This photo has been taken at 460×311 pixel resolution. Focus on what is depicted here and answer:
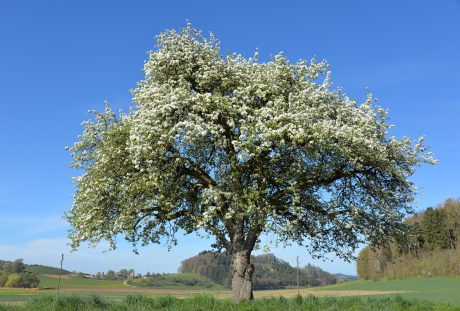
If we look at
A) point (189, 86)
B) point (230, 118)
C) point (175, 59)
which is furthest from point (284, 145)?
point (175, 59)

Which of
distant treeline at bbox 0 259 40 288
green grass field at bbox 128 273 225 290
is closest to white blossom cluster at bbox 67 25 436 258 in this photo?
distant treeline at bbox 0 259 40 288

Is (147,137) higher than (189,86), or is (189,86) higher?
(189,86)

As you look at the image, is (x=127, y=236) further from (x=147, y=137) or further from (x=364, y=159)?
(x=364, y=159)

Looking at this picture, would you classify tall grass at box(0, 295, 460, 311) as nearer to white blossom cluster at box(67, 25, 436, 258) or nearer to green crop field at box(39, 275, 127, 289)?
white blossom cluster at box(67, 25, 436, 258)

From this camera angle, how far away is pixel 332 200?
26.0 m

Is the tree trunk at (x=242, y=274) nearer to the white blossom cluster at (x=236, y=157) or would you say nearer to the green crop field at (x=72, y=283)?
the white blossom cluster at (x=236, y=157)

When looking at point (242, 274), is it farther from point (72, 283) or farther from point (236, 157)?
point (72, 283)

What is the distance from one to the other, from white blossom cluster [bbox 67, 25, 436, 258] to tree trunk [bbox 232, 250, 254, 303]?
610mm

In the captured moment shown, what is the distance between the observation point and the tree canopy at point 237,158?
2270 centimetres

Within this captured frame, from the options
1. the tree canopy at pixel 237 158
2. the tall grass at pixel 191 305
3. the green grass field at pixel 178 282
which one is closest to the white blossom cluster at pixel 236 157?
the tree canopy at pixel 237 158

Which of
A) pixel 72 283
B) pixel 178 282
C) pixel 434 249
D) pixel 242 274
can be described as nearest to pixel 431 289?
pixel 434 249

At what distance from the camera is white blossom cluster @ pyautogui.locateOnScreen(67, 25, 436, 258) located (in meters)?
22.7

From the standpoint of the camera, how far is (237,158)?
2381cm

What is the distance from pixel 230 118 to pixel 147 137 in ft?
14.2
